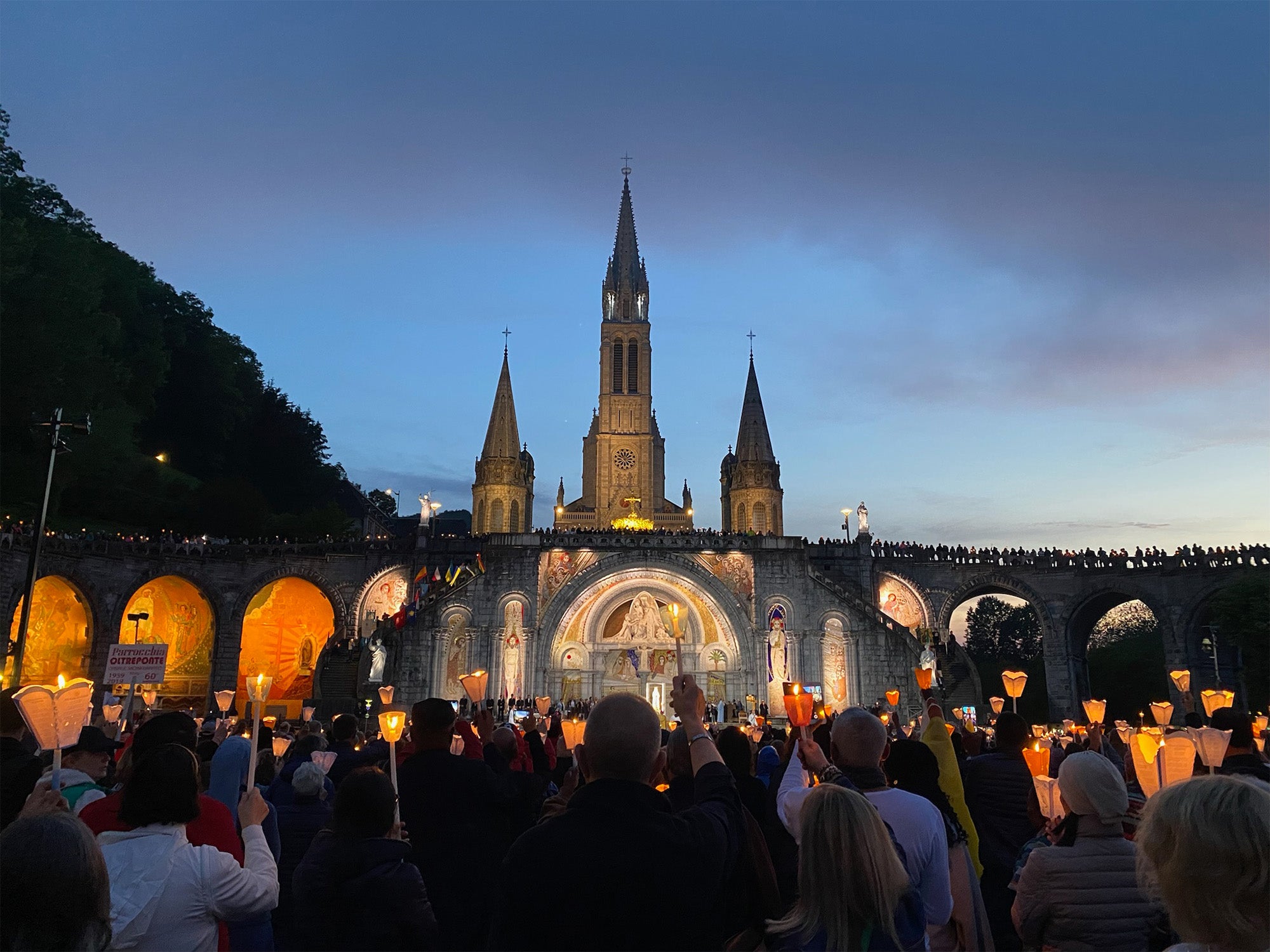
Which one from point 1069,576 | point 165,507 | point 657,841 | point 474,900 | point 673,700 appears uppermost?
point 165,507

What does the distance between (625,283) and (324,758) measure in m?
59.9

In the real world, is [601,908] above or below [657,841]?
below

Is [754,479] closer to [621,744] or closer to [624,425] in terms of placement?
[624,425]

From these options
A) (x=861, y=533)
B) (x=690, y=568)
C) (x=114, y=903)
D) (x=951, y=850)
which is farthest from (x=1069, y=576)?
(x=114, y=903)

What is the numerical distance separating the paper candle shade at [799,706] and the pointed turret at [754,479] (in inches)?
1814

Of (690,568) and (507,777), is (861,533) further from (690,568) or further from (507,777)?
(507,777)

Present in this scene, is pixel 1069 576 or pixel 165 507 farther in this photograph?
pixel 165 507

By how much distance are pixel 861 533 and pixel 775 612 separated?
19.3 ft

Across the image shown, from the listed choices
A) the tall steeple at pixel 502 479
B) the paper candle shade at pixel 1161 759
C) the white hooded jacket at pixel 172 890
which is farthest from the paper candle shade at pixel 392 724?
the tall steeple at pixel 502 479

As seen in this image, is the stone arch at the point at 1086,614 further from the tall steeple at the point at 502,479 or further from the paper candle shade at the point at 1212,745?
the paper candle shade at the point at 1212,745

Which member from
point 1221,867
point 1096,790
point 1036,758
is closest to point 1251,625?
point 1036,758

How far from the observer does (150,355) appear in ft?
133

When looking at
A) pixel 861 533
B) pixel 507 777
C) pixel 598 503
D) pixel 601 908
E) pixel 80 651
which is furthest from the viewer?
pixel 598 503

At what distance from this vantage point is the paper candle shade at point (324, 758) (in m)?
7.45
